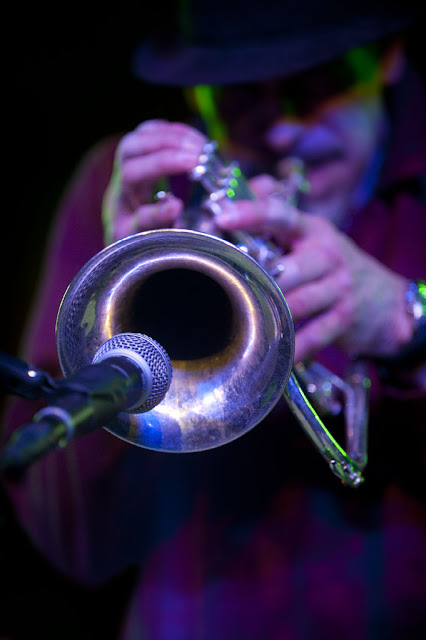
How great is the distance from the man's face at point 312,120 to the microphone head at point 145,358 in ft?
4.61

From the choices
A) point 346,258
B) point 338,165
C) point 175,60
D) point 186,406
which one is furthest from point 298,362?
point 175,60

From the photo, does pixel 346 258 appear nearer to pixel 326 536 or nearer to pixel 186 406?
pixel 186 406

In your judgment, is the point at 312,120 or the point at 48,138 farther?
the point at 48,138

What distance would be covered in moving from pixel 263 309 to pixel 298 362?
0.37 metres

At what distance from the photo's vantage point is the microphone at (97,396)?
17.3 inches

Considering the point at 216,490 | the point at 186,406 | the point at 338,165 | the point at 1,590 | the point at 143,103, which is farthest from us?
the point at 143,103

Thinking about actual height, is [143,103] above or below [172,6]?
below

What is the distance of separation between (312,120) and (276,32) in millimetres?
328

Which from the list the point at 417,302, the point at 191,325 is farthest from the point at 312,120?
the point at 191,325

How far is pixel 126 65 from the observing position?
245 cm

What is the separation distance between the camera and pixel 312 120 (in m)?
1.88

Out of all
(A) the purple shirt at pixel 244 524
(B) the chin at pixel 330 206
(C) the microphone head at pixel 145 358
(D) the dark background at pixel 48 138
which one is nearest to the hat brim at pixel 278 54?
(B) the chin at pixel 330 206

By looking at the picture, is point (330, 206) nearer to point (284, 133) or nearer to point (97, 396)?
point (284, 133)

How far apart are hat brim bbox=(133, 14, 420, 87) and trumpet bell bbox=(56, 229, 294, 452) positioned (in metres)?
0.96
